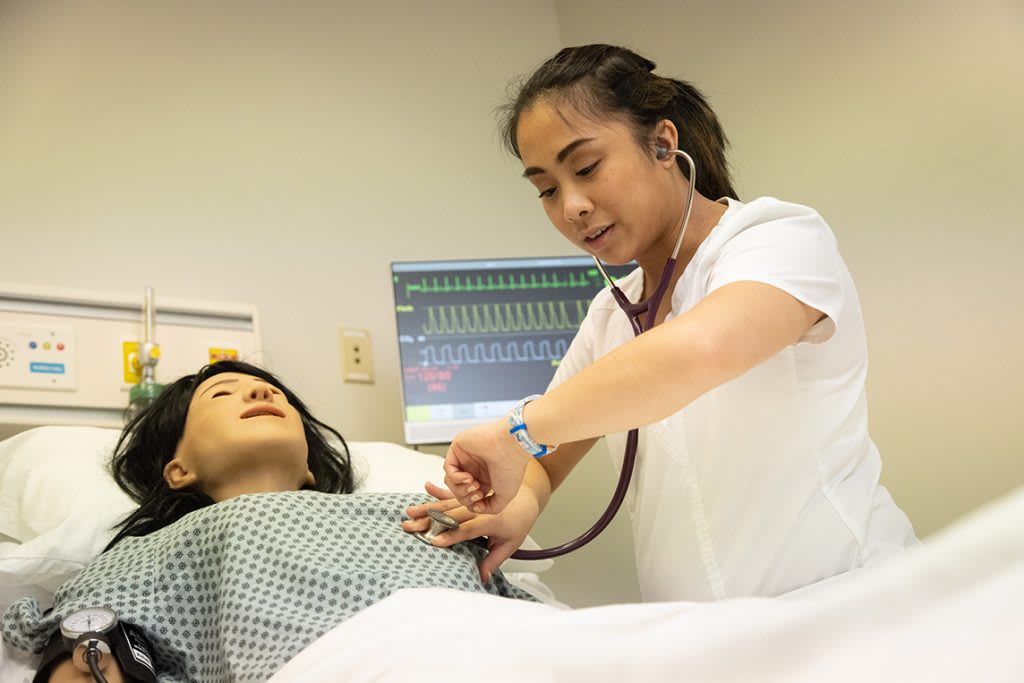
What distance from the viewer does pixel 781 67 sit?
102 inches

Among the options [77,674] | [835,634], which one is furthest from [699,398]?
[77,674]

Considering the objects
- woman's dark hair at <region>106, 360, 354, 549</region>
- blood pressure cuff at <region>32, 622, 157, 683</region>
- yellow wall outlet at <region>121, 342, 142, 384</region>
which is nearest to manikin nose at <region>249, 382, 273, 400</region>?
woman's dark hair at <region>106, 360, 354, 549</region>

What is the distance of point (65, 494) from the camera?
70.6 inches

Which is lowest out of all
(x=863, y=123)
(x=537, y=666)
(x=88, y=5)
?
(x=537, y=666)

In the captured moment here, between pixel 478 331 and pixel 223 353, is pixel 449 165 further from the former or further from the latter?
pixel 223 353

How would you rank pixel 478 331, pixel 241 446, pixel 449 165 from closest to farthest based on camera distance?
1. pixel 241 446
2. pixel 478 331
3. pixel 449 165

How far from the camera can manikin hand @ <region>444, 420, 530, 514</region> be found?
1344mm

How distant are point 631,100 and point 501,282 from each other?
1193 millimetres

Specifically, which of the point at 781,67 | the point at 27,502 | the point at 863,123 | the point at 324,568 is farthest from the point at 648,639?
the point at 781,67

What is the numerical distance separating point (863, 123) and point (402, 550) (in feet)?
4.92

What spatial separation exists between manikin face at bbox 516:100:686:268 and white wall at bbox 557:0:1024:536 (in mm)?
870

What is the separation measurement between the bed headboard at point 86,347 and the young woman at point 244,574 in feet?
2.22

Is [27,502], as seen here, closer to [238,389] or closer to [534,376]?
[238,389]

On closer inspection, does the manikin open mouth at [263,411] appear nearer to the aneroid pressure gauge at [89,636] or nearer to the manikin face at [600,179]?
the aneroid pressure gauge at [89,636]
